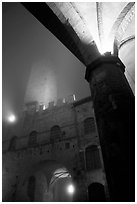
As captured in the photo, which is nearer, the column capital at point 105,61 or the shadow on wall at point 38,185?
the column capital at point 105,61

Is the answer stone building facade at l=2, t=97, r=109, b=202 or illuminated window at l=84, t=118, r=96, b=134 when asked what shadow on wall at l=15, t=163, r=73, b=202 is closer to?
stone building facade at l=2, t=97, r=109, b=202

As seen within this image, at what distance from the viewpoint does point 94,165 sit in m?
11.5

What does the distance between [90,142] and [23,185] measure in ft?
23.3

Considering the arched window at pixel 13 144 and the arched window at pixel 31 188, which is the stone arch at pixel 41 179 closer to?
the arched window at pixel 31 188

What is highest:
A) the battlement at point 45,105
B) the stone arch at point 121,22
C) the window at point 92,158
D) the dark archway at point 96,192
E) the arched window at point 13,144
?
the battlement at point 45,105

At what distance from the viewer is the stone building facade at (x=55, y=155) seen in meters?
11.3

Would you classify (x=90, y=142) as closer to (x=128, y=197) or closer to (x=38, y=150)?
(x=38, y=150)

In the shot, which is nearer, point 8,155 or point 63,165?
point 63,165

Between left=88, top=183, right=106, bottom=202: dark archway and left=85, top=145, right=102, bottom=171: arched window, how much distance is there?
1162 mm

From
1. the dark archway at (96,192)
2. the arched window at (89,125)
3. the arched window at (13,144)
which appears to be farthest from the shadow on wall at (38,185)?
the arched window at (89,125)

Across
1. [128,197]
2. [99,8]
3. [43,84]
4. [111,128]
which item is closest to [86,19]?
[99,8]

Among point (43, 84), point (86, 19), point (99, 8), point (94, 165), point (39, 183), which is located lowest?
point (39, 183)

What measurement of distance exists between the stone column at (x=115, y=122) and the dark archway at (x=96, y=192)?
A: 1021cm

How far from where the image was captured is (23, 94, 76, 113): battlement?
1633 cm
